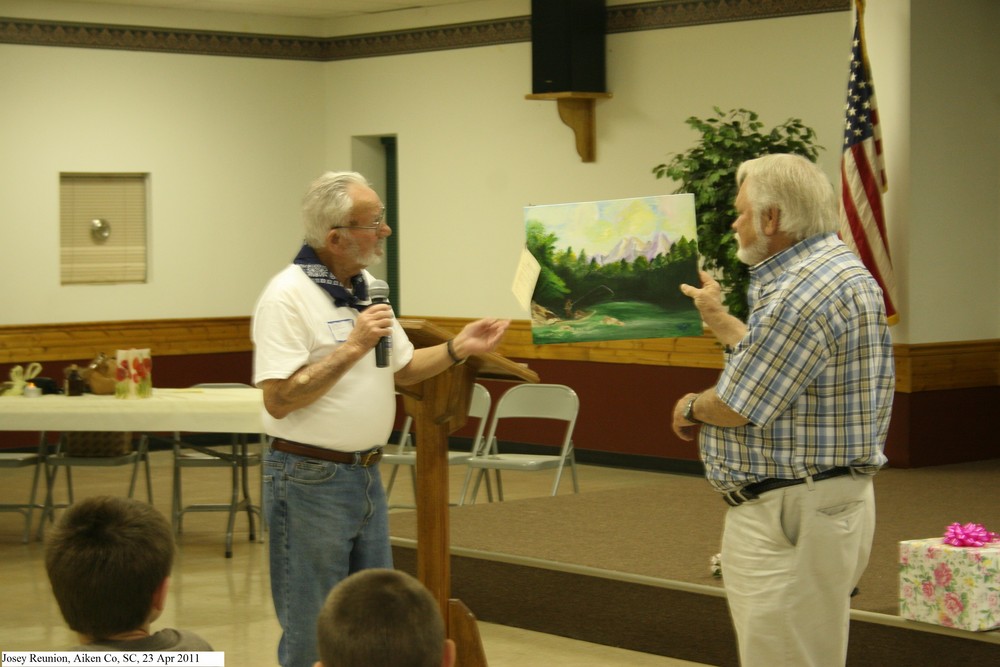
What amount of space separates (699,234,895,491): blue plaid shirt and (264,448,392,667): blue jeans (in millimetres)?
920

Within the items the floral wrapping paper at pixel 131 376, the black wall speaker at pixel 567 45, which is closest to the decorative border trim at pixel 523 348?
the black wall speaker at pixel 567 45

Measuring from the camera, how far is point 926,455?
26.8 ft

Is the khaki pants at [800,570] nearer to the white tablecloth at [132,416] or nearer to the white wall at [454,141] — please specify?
the white tablecloth at [132,416]

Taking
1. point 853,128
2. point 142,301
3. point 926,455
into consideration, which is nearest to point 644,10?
point 853,128

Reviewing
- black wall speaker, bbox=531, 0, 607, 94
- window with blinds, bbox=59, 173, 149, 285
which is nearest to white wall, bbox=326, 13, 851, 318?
black wall speaker, bbox=531, 0, 607, 94

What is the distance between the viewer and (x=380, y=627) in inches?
73.4

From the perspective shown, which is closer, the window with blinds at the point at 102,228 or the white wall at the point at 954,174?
the white wall at the point at 954,174

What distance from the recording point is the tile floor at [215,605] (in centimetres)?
516

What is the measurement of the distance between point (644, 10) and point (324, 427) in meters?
6.85

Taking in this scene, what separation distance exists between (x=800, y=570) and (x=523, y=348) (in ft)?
24.4

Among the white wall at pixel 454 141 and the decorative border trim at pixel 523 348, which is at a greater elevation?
the white wall at pixel 454 141

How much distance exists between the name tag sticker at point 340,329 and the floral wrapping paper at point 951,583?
2019 millimetres

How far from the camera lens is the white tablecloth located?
6766mm

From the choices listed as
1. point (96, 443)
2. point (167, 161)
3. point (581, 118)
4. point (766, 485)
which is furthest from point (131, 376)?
point (766, 485)
